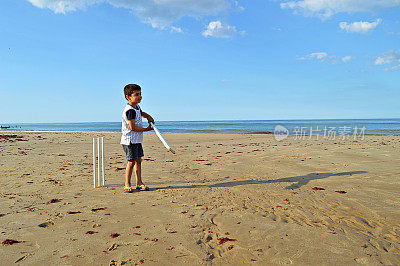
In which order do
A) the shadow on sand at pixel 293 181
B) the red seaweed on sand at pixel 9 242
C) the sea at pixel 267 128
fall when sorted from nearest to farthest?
the red seaweed on sand at pixel 9 242 < the shadow on sand at pixel 293 181 < the sea at pixel 267 128

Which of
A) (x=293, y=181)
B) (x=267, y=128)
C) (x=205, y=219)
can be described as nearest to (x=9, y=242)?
(x=205, y=219)

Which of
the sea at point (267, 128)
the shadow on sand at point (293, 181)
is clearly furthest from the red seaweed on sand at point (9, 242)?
the sea at point (267, 128)

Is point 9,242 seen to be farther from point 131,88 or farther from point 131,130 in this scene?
point 131,88

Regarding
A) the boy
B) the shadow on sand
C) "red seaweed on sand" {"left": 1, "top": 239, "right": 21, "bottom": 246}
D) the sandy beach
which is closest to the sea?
the shadow on sand

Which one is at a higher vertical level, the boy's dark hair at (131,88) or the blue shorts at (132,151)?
the boy's dark hair at (131,88)

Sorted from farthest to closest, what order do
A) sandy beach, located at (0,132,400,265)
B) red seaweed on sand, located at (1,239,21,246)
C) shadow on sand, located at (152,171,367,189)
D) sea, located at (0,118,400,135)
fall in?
sea, located at (0,118,400,135) < shadow on sand, located at (152,171,367,189) < red seaweed on sand, located at (1,239,21,246) < sandy beach, located at (0,132,400,265)

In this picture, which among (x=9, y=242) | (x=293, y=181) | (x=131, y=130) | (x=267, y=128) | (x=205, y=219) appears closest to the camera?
(x=9, y=242)

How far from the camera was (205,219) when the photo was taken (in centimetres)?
402

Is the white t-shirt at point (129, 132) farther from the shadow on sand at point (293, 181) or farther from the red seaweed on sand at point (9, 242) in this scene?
the red seaweed on sand at point (9, 242)

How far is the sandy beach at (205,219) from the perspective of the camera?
295 centimetres

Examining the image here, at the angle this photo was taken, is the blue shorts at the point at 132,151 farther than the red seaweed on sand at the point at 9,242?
Yes

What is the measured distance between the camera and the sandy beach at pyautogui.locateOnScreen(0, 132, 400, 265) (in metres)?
2.95

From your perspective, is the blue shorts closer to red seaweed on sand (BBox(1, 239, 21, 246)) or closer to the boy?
the boy

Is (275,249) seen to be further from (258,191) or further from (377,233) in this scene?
(258,191)
